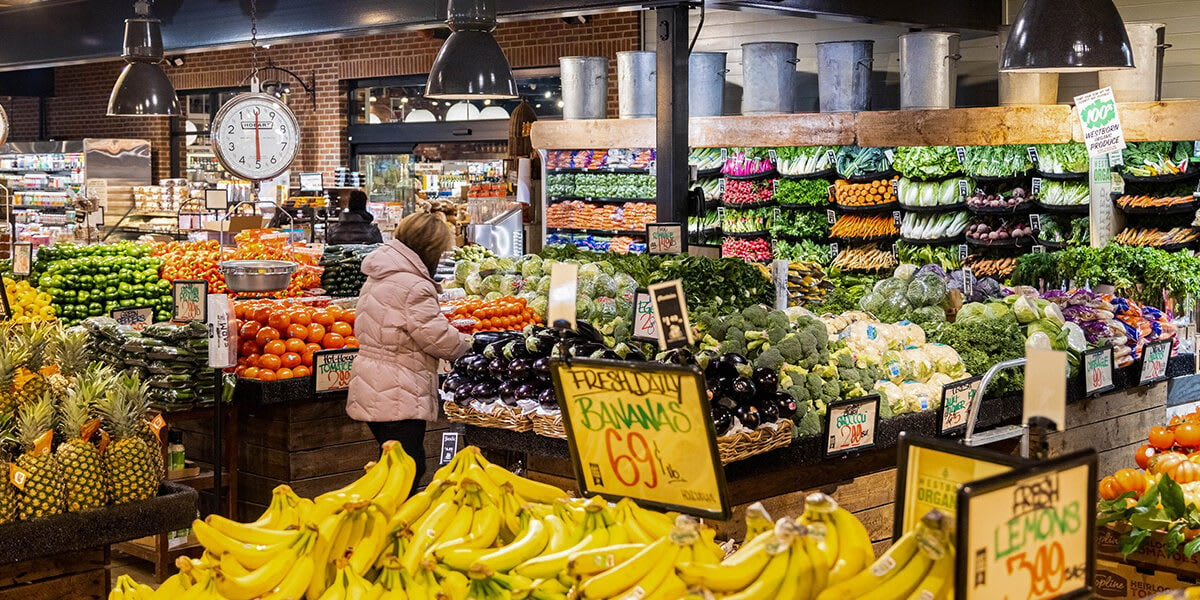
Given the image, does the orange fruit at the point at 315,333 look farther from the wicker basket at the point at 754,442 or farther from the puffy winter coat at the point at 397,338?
the wicker basket at the point at 754,442

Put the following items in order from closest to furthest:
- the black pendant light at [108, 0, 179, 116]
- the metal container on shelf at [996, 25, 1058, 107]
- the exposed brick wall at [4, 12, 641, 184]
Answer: the black pendant light at [108, 0, 179, 116]
the metal container on shelf at [996, 25, 1058, 107]
the exposed brick wall at [4, 12, 641, 184]

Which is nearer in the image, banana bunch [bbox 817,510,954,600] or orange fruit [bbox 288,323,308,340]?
banana bunch [bbox 817,510,954,600]

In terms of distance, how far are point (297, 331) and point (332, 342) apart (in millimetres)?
178

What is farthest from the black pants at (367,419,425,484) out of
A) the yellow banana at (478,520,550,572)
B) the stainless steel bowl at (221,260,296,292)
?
the yellow banana at (478,520,550,572)

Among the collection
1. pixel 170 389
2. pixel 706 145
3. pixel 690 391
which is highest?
pixel 706 145

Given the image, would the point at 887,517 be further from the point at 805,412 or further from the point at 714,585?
the point at 714,585

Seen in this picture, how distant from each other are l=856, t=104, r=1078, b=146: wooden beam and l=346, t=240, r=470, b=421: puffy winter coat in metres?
5.15

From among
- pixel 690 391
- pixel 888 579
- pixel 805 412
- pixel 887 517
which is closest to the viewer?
pixel 888 579

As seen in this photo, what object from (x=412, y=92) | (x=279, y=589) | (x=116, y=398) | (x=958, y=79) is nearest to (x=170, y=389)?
(x=116, y=398)

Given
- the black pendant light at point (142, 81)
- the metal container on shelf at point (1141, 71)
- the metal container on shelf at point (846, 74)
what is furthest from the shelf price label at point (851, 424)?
the metal container on shelf at point (846, 74)

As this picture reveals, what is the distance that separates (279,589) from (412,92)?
12925 mm

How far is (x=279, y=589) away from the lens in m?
2.14

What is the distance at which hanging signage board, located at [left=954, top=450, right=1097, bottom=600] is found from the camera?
162 centimetres

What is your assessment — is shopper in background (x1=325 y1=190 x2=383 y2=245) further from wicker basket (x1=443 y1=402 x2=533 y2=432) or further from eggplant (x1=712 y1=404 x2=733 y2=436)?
eggplant (x1=712 y1=404 x2=733 y2=436)
